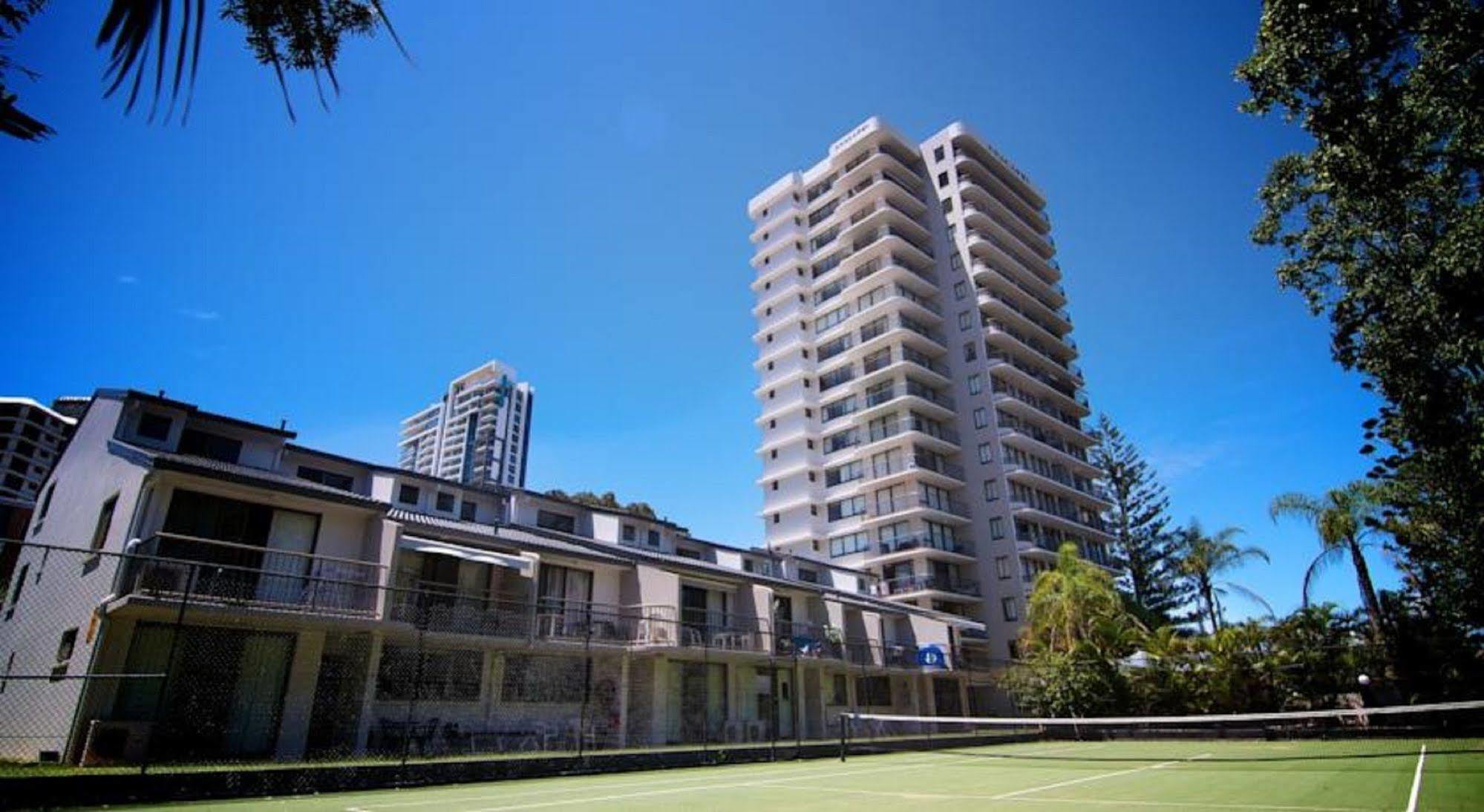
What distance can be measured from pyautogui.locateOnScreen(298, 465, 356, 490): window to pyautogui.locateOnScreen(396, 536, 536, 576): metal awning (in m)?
6.93

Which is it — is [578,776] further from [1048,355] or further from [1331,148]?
[1048,355]

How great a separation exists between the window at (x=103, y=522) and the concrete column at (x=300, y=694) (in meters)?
6.31

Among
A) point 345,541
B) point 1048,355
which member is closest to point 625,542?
point 345,541

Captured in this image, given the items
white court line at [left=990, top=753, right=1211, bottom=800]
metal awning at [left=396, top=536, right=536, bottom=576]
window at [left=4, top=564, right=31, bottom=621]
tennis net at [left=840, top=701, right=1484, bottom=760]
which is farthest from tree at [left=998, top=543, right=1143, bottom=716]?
window at [left=4, top=564, right=31, bottom=621]

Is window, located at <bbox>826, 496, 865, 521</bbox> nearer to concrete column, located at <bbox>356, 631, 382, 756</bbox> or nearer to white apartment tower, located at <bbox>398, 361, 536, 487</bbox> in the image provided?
concrete column, located at <bbox>356, 631, 382, 756</bbox>

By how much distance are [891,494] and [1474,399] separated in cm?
Result: 4014

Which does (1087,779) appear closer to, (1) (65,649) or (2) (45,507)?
(1) (65,649)

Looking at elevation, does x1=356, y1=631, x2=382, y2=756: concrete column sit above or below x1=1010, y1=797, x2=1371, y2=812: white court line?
above

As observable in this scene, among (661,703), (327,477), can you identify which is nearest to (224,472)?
(327,477)

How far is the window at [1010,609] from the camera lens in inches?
1989

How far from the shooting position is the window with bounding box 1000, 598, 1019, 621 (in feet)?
166

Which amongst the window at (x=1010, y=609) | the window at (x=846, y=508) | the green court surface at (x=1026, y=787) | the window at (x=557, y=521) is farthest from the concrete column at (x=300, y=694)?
the window at (x=1010, y=609)

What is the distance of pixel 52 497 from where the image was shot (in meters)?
24.3

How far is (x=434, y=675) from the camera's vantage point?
22094 millimetres
